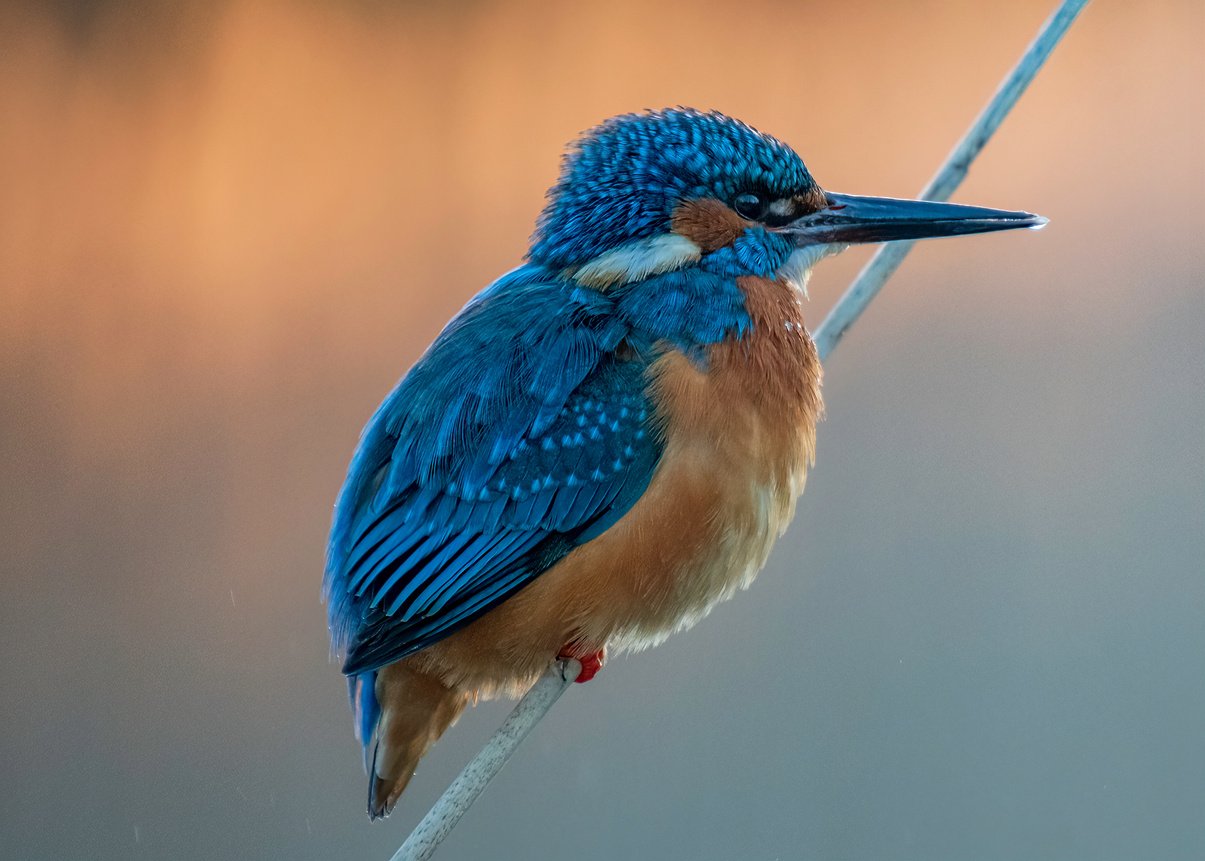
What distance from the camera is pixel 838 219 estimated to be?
5.28 ft

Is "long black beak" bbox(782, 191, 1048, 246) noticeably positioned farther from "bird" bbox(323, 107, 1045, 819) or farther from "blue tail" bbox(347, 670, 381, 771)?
"blue tail" bbox(347, 670, 381, 771)

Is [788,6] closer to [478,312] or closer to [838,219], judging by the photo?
[838,219]

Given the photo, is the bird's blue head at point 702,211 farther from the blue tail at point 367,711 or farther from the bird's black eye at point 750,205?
the blue tail at point 367,711

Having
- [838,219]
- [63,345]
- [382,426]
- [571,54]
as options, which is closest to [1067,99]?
[571,54]

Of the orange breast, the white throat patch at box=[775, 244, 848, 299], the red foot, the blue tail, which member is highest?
the white throat patch at box=[775, 244, 848, 299]

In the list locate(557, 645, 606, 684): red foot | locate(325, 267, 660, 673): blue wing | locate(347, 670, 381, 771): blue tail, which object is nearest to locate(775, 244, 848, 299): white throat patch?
locate(325, 267, 660, 673): blue wing

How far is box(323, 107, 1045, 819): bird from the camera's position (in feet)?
4.72

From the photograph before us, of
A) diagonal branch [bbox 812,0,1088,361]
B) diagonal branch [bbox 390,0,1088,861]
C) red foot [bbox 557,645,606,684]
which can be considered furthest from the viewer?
red foot [bbox 557,645,606,684]

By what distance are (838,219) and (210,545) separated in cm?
140

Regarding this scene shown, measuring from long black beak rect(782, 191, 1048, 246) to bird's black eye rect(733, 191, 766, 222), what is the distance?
38 mm

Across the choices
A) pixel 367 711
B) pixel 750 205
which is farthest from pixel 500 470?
pixel 750 205

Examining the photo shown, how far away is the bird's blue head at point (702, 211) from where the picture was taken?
1.56 meters

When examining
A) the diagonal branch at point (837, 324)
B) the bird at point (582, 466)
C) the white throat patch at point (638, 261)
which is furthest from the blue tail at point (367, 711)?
the white throat patch at point (638, 261)

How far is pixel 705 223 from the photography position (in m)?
1.57
